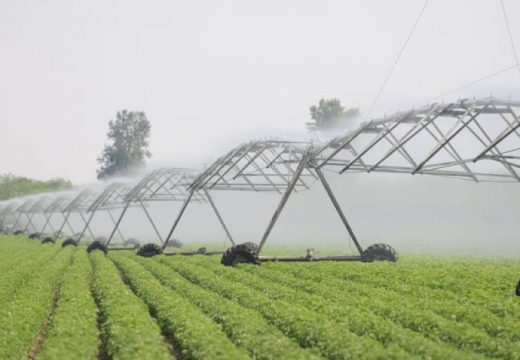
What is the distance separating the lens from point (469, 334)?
10.1 m

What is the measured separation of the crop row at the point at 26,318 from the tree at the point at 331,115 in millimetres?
76877

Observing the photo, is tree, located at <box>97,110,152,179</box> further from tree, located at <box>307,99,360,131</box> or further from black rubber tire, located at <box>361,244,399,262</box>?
black rubber tire, located at <box>361,244,399,262</box>

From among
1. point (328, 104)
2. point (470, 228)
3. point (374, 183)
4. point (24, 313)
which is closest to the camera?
point (24, 313)

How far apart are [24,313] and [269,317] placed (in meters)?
5.90

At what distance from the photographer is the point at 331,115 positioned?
9412 cm

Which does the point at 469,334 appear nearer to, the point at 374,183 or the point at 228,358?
A: the point at 228,358

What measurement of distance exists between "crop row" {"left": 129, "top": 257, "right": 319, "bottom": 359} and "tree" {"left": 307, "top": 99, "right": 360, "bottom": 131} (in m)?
78.8

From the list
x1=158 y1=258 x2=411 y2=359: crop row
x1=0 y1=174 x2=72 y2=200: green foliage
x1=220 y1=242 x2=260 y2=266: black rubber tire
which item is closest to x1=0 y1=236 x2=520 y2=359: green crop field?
x1=158 y1=258 x2=411 y2=359: crop row

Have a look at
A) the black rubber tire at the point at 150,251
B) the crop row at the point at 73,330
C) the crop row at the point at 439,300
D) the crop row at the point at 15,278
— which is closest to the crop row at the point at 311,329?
the crop row at the point at 439,300

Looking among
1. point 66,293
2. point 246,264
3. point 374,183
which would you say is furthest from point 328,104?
point 66,293

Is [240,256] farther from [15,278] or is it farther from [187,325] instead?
[187,325]

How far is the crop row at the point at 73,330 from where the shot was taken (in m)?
10.0

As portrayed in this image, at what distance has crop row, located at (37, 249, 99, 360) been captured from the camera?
10.0 m

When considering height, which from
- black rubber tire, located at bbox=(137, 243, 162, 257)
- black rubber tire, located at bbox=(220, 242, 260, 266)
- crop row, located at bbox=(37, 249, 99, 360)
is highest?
black rubber tire, located at bbox=(137, 243, 162, 257)
